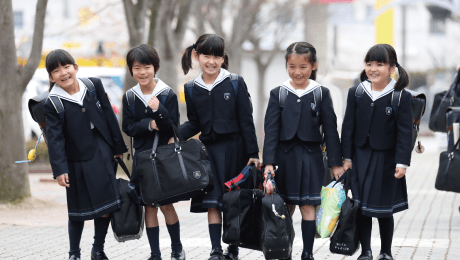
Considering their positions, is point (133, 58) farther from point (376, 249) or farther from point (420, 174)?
point (420, 174)

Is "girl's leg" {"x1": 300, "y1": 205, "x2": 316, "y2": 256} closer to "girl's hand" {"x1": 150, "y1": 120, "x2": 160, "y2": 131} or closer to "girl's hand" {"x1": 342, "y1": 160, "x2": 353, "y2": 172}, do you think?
"girl's hand" {"x1": 342, "y1": 160, "x2": 353, "y2": 172}

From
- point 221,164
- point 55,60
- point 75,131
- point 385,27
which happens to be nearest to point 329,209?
point 221,164

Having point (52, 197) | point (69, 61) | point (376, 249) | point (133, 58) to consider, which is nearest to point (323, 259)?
point (376, 249)

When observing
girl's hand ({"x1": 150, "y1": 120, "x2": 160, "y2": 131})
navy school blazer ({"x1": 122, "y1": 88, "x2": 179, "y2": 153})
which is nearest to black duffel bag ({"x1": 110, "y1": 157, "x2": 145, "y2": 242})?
navy school blazer ({"x1": 122, "y1": 88, "x2": 179, "y2": 153})

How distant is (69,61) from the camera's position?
4773 mm

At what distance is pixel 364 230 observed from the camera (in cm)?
483

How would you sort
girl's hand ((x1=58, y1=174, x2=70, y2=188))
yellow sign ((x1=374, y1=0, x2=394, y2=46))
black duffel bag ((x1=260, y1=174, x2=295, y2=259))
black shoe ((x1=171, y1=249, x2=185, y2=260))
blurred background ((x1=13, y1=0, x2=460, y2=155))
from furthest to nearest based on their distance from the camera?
yellow sign ((x1=374, y1=0, x2=394, y2=46)) → blurred background ((x1=13, y1=0, x2=460, y2=155)) → black shoe ((x1=171, y1=249, x2=185, y2=260)) → girl's hand ((x1=58, y1=174, x2=70, y2=188)) → black duffel bag ((x1=260, y1=174, x2=295, y2=259))

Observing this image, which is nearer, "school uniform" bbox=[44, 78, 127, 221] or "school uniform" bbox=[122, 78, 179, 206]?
"school uniform" bbox=[44, 78, 127, 221]

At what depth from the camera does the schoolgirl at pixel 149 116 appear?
15.7 feet

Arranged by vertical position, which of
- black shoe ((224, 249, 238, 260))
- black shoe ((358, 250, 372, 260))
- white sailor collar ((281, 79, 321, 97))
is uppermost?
white sailor collar ((281, 79, 321, 97))

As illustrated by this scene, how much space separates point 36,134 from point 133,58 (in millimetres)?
13042

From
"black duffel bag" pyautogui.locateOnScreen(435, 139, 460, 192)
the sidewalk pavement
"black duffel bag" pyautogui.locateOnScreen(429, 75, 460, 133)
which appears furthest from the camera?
"black duffel bag" pyautogui.locateOnScreen(429, 75, 460, 133)

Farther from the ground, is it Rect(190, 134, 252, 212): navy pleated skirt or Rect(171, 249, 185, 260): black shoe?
Rect(190, 134, 252, 212): navy pleated skirt

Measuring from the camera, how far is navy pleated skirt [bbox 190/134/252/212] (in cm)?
491
